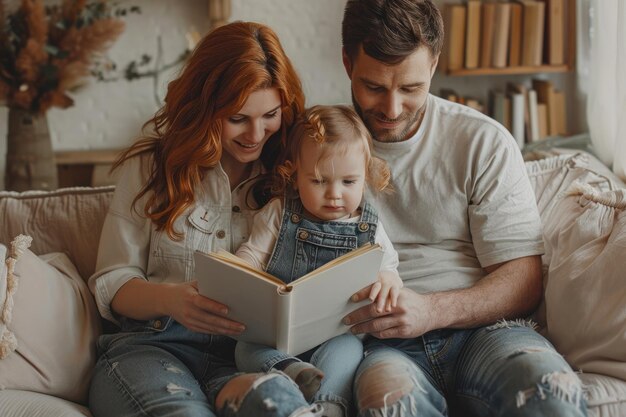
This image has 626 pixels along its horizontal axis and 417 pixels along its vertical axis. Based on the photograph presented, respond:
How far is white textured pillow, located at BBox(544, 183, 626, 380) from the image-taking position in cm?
171

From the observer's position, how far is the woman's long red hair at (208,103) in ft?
6.09

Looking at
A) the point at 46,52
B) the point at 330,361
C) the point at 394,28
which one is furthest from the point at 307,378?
the point at 46,52

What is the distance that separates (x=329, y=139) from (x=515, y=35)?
6.97 ft

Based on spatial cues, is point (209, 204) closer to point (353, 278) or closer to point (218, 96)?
point (218, 96)

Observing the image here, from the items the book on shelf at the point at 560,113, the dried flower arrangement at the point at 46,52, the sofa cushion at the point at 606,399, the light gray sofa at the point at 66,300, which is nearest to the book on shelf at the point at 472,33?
the book on shelf at the point at 560,113

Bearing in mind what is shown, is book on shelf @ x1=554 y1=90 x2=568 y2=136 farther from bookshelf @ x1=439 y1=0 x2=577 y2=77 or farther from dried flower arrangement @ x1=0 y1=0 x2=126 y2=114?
dried flower arrangement @ x1=0 y1=0 x2=126 y2=114

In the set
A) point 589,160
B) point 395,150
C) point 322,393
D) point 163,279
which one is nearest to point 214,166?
point 163,279

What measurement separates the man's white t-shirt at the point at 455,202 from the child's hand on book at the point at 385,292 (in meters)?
0.23

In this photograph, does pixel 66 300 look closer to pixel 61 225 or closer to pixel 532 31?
pixel 61 225

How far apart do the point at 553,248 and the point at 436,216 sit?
0.97 feet

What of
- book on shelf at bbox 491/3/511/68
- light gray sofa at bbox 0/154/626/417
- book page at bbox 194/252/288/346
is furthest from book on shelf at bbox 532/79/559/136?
book page at bbox 194/252/288/346

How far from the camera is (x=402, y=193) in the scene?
2.00 meters

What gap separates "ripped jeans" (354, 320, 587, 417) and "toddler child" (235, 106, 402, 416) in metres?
0.10

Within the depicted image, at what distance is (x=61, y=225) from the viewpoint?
2.16m
